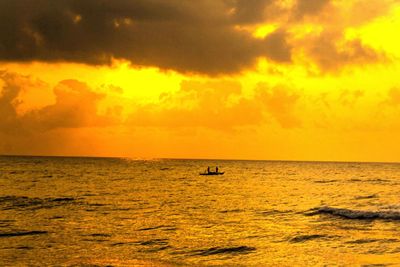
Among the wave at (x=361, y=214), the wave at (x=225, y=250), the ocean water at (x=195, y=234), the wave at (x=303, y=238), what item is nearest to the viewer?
the ocean water at (x=195, y=234)

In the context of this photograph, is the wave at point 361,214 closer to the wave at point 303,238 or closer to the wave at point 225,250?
the wave at point 303,238

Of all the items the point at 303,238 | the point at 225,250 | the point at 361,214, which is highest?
the point at 361,214

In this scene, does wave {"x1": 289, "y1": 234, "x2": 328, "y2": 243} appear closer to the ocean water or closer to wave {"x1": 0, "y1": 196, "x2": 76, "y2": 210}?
the ocean water

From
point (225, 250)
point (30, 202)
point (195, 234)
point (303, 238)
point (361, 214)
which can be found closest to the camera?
point (225, 250)

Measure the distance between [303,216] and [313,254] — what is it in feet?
57.9

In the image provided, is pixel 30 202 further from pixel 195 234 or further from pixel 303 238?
pixel 303 238

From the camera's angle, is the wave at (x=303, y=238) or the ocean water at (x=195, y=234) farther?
the wave at (x=303, y=238)

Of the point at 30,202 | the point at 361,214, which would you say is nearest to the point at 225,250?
the point at 361,214

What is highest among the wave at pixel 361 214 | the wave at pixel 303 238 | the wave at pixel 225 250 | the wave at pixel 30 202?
the wave at pixel 361 214

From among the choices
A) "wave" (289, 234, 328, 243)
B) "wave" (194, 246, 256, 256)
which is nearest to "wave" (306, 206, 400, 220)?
"wave" (289, 234, 328, 243)

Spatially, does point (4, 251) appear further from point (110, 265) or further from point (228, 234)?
point (228, 234)

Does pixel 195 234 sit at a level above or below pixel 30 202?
below

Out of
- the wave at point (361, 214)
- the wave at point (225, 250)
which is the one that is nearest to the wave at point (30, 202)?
the wave at point (225, 250)

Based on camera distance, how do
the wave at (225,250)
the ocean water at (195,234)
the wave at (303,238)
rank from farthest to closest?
the wave at (303,238) → the wave at (225,250) → the ocean water at (195,234)
